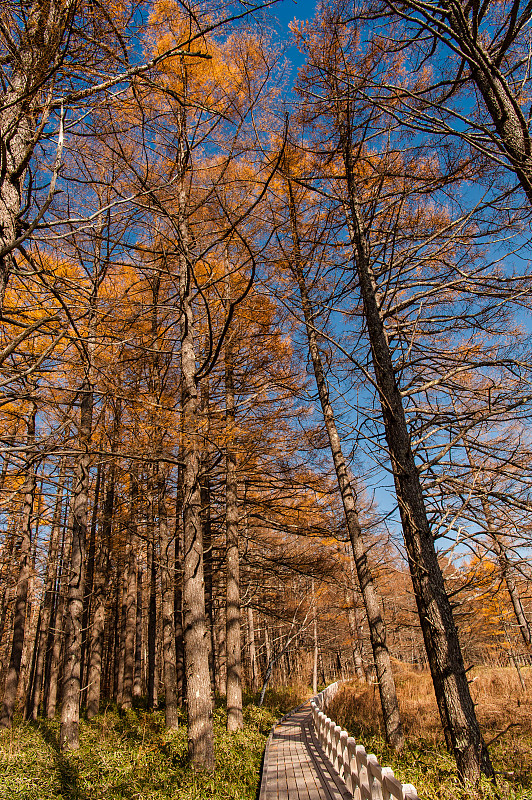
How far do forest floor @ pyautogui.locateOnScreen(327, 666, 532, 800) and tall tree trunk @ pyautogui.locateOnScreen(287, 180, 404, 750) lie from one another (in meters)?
0.46

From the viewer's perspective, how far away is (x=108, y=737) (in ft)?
27.2

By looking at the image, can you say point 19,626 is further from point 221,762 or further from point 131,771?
point 221,762

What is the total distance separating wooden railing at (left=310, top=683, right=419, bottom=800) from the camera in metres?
3.23

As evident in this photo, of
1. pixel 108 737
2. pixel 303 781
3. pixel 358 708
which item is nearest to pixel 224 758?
pixel 303 781

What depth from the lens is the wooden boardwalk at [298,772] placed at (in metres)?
5.39

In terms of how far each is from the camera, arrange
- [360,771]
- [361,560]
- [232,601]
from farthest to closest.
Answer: [232,601], [361,560], [360,771]

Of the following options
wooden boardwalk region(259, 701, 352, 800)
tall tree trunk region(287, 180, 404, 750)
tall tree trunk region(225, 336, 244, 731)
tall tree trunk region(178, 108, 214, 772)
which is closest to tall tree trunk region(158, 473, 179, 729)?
tall tree trunk region(225, 336, 244, 731)

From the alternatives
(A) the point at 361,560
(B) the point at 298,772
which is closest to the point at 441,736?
(B) the point at 298,772

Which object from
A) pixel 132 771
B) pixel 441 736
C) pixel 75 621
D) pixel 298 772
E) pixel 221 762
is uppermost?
pixel 75 621

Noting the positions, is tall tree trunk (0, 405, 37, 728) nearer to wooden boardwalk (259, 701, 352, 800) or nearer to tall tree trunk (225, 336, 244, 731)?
tall tree trunk (225, 336, 244, 731)

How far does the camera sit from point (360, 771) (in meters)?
4.40

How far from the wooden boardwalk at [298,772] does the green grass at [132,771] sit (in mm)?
231

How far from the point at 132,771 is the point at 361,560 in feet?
14.5

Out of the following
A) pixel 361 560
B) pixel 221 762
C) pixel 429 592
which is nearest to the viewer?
pixel 429 592
